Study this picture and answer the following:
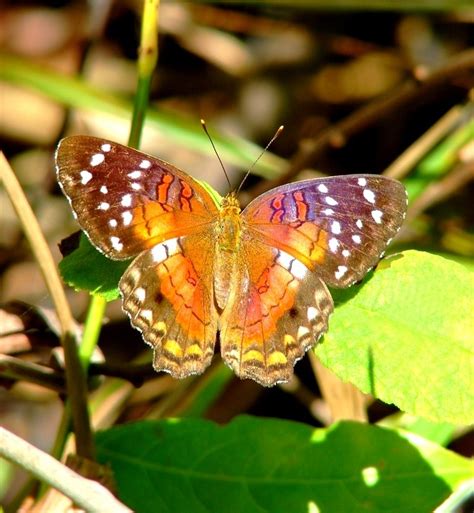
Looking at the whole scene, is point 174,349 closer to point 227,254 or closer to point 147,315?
point 147,315

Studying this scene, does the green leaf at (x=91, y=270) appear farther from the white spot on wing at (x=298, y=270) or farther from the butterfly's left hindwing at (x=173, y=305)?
the white spot on wing at (x=298, y=270)

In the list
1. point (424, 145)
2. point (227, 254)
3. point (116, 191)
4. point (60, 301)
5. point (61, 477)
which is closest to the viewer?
point (61, 477)

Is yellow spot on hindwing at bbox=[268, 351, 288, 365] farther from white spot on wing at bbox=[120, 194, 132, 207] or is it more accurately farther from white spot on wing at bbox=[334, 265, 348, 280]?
white spot on wing at bbox=[120, 194, 132, 207]

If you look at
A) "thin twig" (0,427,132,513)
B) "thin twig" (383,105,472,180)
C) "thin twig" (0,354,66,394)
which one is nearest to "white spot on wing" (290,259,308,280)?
"thin twig" (0,354,66,394)

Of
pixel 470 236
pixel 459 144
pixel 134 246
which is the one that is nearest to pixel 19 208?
pixel 134 246

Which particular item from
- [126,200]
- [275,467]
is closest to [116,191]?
[126,200]

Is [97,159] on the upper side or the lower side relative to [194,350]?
upper

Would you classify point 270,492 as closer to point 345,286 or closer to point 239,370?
point 239,370
